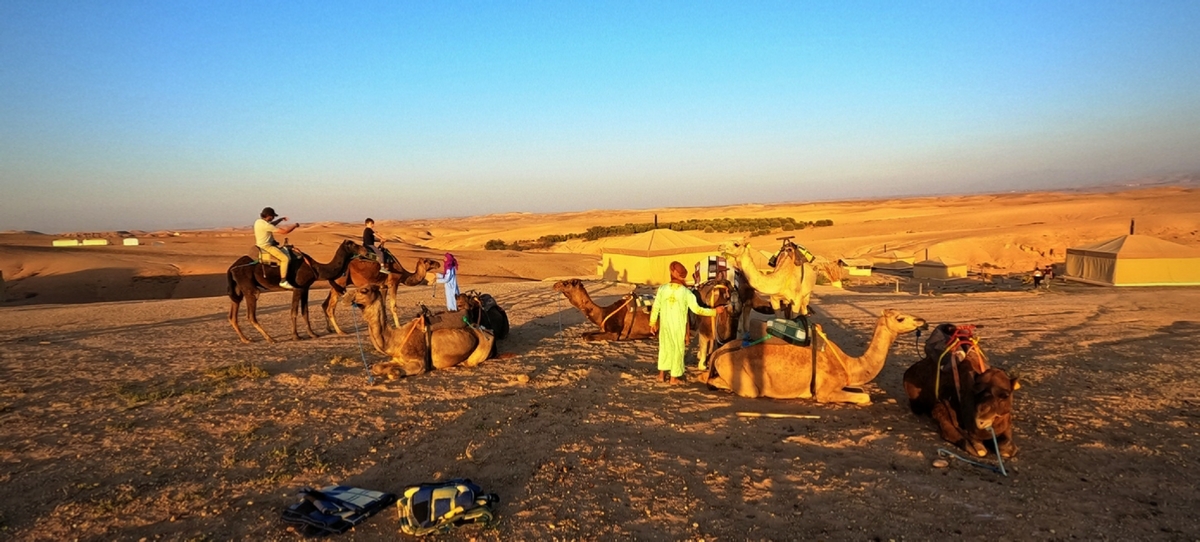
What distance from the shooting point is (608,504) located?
464 centimetres

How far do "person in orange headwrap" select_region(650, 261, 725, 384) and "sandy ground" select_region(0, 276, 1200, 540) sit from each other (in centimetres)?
46

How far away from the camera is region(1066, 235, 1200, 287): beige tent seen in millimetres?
21547

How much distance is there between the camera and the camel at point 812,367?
6.85 meters

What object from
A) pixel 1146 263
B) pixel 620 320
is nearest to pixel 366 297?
pixel 620 320

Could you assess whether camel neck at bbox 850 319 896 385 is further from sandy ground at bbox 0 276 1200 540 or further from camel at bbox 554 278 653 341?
camel at bbox 554 278 653 341

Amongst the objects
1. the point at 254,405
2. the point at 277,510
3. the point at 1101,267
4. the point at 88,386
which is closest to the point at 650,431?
the point at 277,510

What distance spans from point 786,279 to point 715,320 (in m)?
1.13

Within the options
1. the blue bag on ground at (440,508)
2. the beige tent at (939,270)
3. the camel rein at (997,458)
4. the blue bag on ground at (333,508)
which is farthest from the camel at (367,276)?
the beige tent at (939,270)

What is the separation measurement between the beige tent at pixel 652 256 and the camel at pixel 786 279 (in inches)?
558

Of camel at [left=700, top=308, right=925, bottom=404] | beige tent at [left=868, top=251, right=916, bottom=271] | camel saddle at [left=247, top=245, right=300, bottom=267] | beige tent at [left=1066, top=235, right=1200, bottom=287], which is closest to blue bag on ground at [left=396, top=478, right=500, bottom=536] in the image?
camel at [left=700, top=308, right=925, bottom=404]

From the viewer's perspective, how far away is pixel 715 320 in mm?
8555

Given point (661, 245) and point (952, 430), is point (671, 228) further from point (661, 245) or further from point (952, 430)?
point (952, 430)

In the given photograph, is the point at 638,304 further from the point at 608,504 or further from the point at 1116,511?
the point at 1116,511

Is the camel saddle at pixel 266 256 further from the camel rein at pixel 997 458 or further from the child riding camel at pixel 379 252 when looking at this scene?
the camel rein at pixel 997 458
